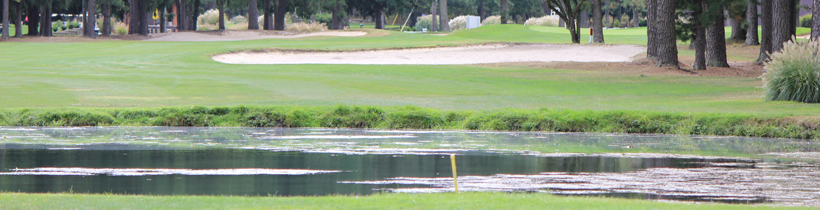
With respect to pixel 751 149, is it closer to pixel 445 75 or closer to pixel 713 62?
pixel 445 75

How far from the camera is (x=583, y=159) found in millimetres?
13367

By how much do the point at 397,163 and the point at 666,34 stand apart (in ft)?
63.6

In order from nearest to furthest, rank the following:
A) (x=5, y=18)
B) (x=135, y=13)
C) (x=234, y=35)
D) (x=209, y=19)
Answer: (x=5, y=18) < (x=234, y=35) < (x=135, y=13) < (x=209, y=19)

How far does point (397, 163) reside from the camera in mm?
12781

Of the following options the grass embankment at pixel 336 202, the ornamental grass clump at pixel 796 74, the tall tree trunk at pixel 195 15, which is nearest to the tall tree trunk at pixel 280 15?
the tall tree trunk at pixel 195 15

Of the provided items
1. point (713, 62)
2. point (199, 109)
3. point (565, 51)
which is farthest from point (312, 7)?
point (199, 109)

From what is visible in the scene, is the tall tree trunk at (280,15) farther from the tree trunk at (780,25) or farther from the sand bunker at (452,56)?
the tree trunk at (780,25)

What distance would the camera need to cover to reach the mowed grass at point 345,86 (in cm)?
2070

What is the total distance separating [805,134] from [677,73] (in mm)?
12852

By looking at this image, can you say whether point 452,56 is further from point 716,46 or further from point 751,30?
point 751,30

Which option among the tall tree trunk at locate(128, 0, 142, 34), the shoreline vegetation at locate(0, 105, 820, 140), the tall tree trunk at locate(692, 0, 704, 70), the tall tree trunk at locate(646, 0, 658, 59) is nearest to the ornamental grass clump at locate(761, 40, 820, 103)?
the shoreline vegetation at locate(0, 105, 820, 140)

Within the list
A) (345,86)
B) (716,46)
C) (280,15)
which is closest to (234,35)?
(280,15)

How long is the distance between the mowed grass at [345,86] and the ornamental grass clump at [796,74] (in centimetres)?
48

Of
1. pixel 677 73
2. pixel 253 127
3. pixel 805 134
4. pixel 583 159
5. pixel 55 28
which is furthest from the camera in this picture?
pixel 55 28
